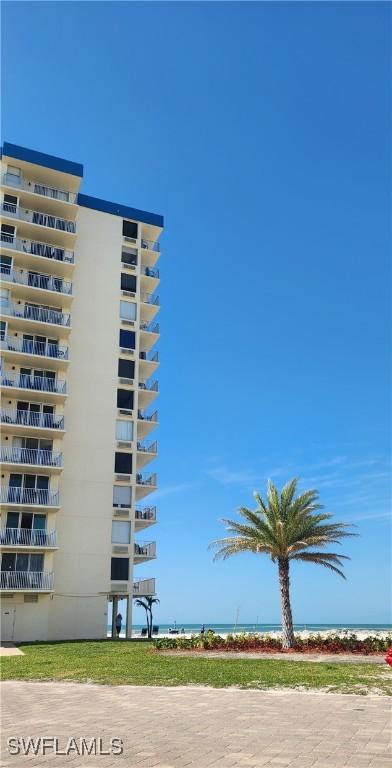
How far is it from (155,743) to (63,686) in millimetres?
6571

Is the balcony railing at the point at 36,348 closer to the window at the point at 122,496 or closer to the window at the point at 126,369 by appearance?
the window at the point at 126,369

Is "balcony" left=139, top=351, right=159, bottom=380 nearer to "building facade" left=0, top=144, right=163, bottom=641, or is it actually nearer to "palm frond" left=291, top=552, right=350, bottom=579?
"building facade" left=0, top=144, right=163, bottom=641

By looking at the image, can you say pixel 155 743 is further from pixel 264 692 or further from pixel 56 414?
pixel 56 414

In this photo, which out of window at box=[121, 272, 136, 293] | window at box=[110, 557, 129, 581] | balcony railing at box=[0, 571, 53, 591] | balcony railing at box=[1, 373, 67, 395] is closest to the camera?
balcony railing at box=[0, 571, 53, 591]

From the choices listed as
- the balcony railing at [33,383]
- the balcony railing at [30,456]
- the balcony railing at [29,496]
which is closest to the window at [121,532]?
the balcony railing at [29,496]

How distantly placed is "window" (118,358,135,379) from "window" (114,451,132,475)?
5234mm

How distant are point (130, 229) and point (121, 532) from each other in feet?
69.9

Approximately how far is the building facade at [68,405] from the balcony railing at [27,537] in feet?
0.19

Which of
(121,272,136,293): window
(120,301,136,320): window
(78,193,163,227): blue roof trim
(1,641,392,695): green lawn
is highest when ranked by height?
(78,193,163,227): blue roof trim

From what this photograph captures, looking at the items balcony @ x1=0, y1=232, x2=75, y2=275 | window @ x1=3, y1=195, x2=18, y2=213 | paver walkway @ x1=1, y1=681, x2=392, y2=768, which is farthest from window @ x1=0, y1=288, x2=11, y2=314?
paver walkway @ x1=1, y1=681, x2=392, y2=768

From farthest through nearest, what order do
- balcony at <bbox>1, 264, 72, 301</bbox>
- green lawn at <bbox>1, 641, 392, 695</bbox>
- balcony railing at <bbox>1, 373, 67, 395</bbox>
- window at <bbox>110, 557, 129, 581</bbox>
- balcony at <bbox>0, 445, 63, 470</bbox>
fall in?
balcony at <bbox>1, 264, 72, 301</bbox>
window at <bbox>110, 557, 129, 581</bbox>
balcony railing at <bbox>1, 373, 67, 395</bbox>
balcony at <bbox>0, 445, 63, 470</bbox>
green lawn at <bbox>1, 641, 392, 695</bbox>

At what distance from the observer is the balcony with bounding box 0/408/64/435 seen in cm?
3588

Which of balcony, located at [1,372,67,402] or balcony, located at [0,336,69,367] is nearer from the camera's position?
balcony, located at [0,336,69,367]

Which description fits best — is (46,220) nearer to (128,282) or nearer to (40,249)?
(40,249)
